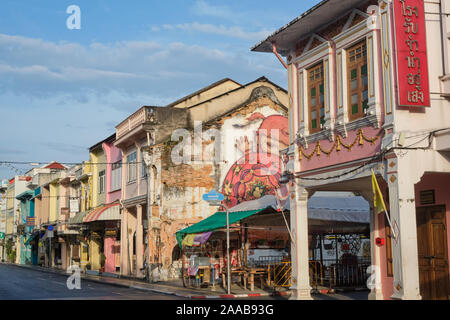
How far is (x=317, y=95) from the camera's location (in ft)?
53.3

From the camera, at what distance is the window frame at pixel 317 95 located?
15992mm

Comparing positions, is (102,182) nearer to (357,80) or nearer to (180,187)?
(180,187)

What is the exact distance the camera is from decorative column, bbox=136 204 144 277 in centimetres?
3125

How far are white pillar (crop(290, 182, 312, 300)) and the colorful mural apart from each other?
12825 mm

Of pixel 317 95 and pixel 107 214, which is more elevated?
pixel 317 95

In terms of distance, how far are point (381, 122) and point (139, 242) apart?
816 inches

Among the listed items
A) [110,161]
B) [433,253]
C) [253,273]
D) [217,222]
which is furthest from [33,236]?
[433,253]

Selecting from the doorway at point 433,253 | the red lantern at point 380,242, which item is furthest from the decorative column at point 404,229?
the red lantern at point 380,242

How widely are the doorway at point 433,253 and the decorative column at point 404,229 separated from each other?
7.07 ft

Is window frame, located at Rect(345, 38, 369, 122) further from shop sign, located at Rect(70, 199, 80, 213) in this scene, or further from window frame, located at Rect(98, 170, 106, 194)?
shop sign, located at Rect(70, 199, 80, 213)

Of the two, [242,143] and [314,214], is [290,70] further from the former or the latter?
[242,143]

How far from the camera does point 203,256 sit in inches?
1093

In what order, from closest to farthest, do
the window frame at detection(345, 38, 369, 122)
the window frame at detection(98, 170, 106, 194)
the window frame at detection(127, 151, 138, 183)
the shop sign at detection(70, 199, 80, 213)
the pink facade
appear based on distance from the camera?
the window frame at detection(345, 38, 369, 122)
the window frame at detection(127, 151, 138, 183)
the pink facade
the window frame at detection(98, 170, 106, 194)
the shop sign at detection(70, 199, 80, 213)

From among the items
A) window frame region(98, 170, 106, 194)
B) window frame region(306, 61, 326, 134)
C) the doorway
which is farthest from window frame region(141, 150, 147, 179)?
the doorway
